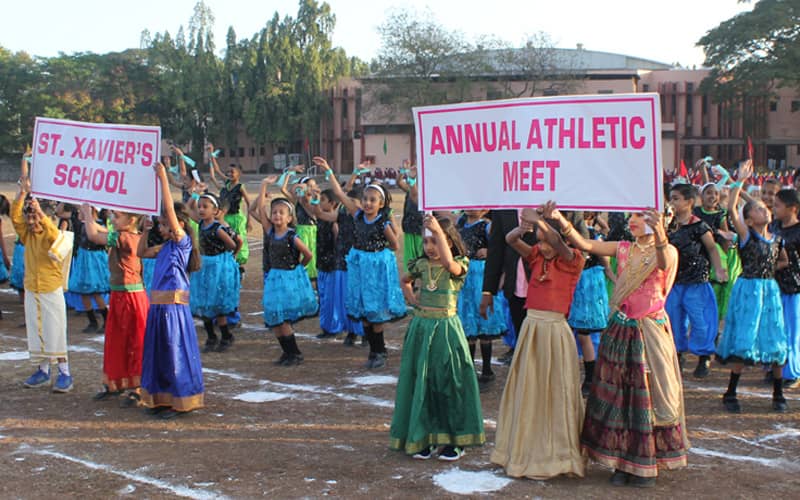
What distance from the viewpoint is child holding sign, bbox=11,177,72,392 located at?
746cm

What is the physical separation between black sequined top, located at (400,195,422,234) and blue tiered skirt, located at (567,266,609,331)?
4.73 metres

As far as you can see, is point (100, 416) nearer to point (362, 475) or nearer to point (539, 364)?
point (362, 475)

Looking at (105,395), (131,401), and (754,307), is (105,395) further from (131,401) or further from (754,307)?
(754,307)

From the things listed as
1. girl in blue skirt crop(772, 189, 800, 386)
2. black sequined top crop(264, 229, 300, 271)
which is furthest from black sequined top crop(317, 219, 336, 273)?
girl in blue skirt crop(772, 189, 800, 386)

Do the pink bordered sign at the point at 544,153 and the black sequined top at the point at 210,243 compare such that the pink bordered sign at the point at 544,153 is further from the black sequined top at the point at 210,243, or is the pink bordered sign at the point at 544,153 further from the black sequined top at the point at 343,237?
the black sequined top at the point at 210,243

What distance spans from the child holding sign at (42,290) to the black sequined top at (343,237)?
10.7 feet

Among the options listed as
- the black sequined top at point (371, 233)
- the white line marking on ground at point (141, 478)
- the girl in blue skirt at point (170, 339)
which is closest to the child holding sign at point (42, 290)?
the girl in blue skirt at point (170, 339)

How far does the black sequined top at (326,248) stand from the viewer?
10109 mm

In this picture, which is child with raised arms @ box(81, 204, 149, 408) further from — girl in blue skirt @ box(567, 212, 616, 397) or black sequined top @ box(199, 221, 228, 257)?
girl in blue skirt @ box(567, 212, 616, 397)

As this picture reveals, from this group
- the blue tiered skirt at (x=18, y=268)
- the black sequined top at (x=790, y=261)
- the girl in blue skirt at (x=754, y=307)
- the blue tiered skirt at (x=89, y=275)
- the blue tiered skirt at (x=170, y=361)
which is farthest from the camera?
the blue tiered skirt at (x=18, y=268)

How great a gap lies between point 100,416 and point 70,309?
5.85 m

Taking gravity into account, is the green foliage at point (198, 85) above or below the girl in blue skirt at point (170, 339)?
above

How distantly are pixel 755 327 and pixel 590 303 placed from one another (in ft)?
4.92

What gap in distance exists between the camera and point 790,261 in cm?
716
